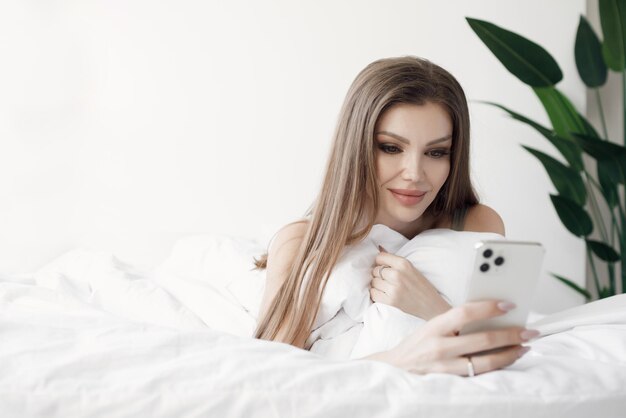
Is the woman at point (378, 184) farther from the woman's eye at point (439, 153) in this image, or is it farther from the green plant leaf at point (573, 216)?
the green plant leaf at point (573, 216)

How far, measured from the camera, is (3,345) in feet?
2.31

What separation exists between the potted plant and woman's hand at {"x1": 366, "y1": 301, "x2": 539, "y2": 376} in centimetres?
137

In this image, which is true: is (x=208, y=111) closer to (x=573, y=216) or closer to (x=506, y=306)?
(x=573, y=216)

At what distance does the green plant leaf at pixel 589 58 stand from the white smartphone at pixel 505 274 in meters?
1.75

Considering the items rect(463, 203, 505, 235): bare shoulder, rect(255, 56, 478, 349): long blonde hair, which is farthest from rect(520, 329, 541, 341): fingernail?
rect(463, 203, 505, 235): bare shoulder

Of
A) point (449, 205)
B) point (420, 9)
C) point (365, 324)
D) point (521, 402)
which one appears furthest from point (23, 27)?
point (521, 402)

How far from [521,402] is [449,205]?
791 millimetres

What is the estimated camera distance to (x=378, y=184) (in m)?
1.23

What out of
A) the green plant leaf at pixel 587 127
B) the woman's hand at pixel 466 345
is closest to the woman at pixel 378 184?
the woman's hand at pixel 466 345

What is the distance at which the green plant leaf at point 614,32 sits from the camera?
200cm

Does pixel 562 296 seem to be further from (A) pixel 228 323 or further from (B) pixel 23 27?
(B) pixel 23 27

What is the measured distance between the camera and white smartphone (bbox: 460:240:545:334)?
2.34 ft

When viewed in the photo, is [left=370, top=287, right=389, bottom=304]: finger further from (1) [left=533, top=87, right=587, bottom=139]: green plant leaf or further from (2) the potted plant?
(1) [left=533, top=87, right=587, bottom=139]: green plant leaf

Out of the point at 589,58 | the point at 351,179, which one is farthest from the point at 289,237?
the point at 589,58
